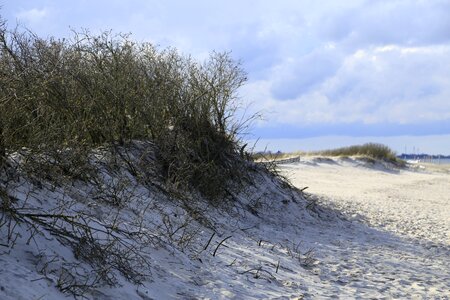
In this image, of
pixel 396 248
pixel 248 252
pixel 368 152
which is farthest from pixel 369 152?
pixel 248 252

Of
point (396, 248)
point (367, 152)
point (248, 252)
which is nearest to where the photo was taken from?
point (248, 252)

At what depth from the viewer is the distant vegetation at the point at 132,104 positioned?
841cm

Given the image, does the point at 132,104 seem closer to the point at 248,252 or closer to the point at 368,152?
the point at 248,252

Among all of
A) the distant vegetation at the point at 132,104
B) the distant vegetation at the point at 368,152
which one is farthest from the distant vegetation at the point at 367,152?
the distant vegetation at the point at 132,104

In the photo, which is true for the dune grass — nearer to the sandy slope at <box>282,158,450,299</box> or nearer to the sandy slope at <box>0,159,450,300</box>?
the sandy slope at <box>282,158,450,299</box>

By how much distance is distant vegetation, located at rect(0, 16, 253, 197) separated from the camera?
841 centimetres

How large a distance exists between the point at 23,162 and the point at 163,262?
77.5 inches

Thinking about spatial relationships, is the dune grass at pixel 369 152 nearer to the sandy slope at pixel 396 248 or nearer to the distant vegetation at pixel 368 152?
the distant vegetation at pixel 368 152

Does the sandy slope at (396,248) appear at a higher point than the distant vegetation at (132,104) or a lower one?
lower

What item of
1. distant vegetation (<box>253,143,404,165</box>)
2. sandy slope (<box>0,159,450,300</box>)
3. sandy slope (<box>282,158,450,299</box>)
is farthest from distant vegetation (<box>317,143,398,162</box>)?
sandy slope (<box>0,159,450,300</box>)

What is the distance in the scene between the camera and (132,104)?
11.1 m

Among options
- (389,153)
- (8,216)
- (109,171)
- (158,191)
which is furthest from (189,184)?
(389,153)

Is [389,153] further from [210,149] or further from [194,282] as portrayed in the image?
[194,282]

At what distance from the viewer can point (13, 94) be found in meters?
5.64
